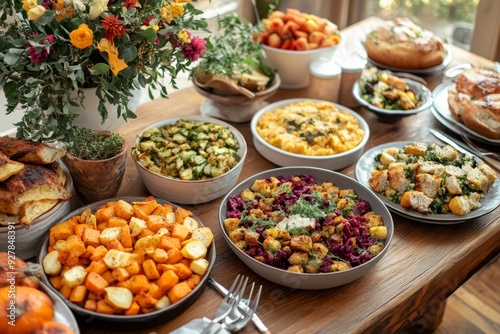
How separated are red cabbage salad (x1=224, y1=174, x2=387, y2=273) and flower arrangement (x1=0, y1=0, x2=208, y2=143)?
48 centimetres

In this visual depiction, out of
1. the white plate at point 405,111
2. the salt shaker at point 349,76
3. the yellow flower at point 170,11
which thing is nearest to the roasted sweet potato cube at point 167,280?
the yellow flower at point 170,11

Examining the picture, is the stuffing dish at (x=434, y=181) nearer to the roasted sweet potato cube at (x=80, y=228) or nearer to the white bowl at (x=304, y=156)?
the white bowl at (x=304, y=156)

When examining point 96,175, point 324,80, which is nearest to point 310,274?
point 96,175

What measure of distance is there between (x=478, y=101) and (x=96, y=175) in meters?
1.45

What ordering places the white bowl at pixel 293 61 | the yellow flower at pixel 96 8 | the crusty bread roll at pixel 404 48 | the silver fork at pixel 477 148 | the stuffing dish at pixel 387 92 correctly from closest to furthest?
the yellow flower at pixel 96 8
the silver fork at pixel 477 148
the stuffing dish at pixel 387 92
the white bowl at pixel 293 61
the crusty bread roll at pixel 404 48

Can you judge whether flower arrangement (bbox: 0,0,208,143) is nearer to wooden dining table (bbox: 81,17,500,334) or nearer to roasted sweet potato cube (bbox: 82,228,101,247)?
roasted sweet potato cube (bbox: 82,228,101,247)

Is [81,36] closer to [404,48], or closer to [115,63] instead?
[115,63]

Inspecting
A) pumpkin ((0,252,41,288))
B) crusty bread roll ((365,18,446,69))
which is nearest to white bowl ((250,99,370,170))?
crusty bread roll ((365,18,446,69))

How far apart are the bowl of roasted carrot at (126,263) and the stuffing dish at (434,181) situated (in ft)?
2.13

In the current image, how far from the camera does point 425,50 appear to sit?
7.97 ft

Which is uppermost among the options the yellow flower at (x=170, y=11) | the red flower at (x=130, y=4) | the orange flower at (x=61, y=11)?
the orange flower at (x=61, y=11)

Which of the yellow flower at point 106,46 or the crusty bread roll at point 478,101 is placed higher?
the yellow flower at point 106,46

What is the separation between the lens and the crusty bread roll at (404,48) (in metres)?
2.43

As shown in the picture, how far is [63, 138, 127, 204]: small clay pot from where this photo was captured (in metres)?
1.53
